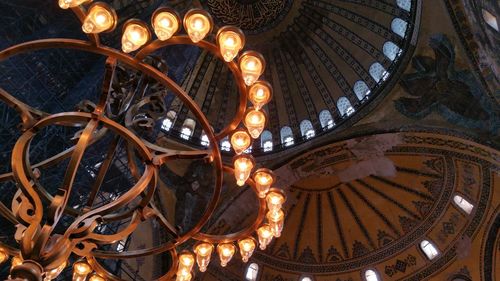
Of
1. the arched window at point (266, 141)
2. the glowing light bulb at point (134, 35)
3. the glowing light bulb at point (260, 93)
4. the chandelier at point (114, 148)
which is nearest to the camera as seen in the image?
the chandelier at point (114, 148)

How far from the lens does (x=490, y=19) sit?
940 centimetres

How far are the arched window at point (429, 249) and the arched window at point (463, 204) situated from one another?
1.32 metres

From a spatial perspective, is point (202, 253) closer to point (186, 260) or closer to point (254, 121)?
point (186, 260)

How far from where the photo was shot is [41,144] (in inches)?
308

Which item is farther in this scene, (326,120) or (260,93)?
(326,120)

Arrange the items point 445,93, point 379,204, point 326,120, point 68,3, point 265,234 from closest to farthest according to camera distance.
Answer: point 68,3 < point 265,234 < point 445,93 < point 326,120 < point 379,204

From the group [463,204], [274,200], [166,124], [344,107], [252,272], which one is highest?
[344,107]

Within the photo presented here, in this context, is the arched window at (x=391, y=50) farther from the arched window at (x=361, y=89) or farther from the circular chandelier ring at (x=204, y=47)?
the circular chandelier ring at (x=204, y=47)

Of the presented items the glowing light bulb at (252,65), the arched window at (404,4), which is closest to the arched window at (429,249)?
the arched window at (404,4)

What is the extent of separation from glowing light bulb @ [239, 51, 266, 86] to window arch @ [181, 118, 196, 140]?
8103 millimetres

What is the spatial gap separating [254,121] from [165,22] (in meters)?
1.35

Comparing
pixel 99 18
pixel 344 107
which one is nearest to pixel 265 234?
pixel 99 18

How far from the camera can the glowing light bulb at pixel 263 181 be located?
5332mm

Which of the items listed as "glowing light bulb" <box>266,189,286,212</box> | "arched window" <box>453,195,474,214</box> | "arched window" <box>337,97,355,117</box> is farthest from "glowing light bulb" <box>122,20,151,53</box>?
"arched window" <box>453,195,474,214</box>
